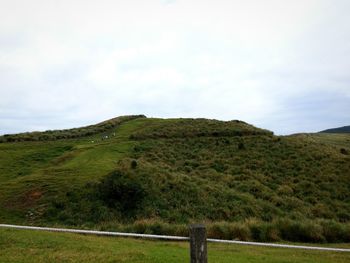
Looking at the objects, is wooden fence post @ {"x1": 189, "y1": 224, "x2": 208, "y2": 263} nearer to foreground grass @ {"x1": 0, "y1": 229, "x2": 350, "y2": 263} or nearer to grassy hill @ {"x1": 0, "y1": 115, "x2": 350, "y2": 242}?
foreground grass @ {"x1": 0, "y1": 229, "x2": 350, "y2": 263}

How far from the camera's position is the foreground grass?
37.6 ft

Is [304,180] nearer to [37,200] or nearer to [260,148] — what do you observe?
[260,148]

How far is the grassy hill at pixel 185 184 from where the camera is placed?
70.4ft

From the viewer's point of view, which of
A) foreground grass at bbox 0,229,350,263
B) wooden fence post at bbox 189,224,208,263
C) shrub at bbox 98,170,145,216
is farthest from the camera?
shrub at bbox 98,170,145,216

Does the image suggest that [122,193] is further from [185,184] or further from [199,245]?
[199,245]

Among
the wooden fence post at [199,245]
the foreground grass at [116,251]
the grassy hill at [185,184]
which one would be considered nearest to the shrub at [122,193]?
the grassy hill at [185,184]

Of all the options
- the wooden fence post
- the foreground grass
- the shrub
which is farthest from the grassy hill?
the wooden fence post

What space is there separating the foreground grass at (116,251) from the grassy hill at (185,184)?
314cm

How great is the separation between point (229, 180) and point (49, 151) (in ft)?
65.2

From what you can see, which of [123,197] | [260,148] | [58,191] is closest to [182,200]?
[123,197]

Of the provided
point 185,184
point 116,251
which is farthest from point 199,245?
point 185,184

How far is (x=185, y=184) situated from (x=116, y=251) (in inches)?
710

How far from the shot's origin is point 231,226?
1748 cm

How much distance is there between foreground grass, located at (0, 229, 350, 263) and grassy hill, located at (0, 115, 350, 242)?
3.14 metres
